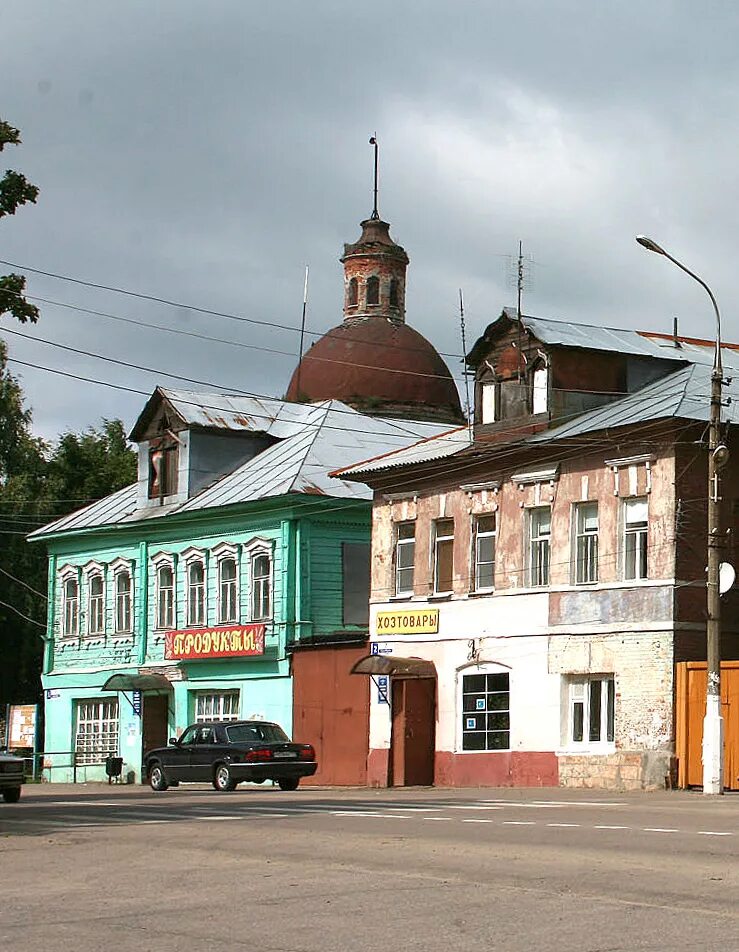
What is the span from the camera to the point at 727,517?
34.6 metres

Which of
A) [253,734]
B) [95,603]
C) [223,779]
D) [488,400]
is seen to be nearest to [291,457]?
[95,603]

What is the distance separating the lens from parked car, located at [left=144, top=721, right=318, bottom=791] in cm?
3397

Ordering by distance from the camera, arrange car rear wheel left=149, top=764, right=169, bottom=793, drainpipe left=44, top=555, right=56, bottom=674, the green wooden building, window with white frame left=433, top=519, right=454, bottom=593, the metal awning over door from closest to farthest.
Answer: car rear wheel left=149, top=764, right=169, bottom=793 → the metal awning over door → window with white frame left=433, top=519, right=454, bottom=593 → the green wooden building → drainpipe left=44, top=555, right=56, bottom=674

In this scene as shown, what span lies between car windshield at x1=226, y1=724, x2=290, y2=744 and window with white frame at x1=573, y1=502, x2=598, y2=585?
7.19 metres

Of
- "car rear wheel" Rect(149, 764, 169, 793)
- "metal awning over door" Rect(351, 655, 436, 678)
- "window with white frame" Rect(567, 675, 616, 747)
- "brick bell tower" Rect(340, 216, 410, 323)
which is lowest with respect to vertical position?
"car rear wheel" Rect(149, 764, 169, 793)

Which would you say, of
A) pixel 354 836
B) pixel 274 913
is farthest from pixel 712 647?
pixel 274 913

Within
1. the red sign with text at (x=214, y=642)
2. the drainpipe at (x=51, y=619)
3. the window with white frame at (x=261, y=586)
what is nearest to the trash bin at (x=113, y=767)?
the red sign with text at (x=214, y=642)

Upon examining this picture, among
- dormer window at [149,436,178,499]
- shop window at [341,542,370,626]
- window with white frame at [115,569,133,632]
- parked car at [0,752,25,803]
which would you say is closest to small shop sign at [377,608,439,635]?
shop window at [341,542,370,626]

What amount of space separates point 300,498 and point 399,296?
24491mm

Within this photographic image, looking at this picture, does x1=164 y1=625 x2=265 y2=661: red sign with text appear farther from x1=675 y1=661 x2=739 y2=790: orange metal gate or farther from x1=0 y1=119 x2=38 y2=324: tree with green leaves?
x1=0 y1=119 x2=38 y2=324: tree with green leaves

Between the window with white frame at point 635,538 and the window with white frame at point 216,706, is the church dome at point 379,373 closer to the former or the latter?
the window with white frame at point 216,706

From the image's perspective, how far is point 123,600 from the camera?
52188 mm

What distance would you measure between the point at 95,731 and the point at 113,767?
3.55m

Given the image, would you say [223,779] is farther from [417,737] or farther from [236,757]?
[417,737]
